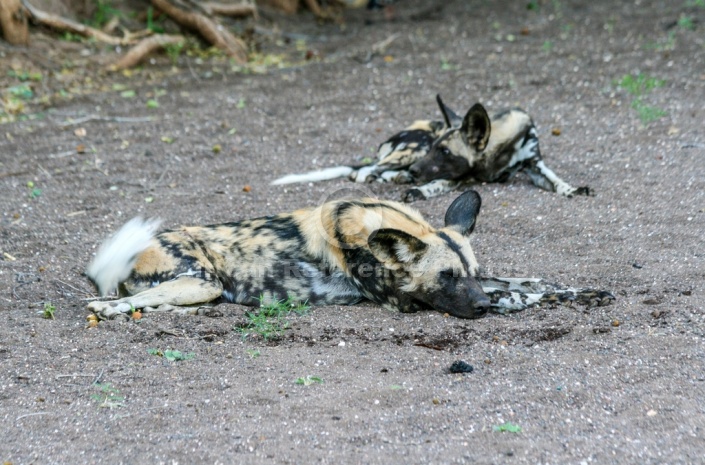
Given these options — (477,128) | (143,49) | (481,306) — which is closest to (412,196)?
(477,128)

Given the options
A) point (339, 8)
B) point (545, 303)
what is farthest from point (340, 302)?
point (339, 8)

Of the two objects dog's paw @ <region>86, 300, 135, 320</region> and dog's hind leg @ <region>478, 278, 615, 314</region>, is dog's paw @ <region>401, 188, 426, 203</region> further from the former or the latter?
dog's paw @ <region>86, 300, 135, 320</region>

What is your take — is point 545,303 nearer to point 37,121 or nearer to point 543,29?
point 37,121

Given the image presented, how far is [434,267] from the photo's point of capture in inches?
131

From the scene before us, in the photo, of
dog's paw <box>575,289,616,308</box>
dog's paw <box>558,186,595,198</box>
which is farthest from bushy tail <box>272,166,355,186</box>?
dog's paw <box>575,289,616,308</box>

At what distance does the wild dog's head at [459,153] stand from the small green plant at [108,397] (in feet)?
9.57

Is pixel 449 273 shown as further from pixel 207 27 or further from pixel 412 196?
pixel 207 27

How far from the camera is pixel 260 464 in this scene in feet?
7.07

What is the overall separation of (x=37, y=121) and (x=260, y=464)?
4.53 m

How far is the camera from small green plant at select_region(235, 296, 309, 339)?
10.1ft

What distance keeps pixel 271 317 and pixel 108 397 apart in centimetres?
82

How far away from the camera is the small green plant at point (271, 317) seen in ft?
10.1

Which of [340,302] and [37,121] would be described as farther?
[37,121]

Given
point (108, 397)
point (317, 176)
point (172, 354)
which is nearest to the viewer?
point (108, 397)
